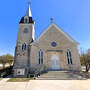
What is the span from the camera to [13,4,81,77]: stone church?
13.5 meters

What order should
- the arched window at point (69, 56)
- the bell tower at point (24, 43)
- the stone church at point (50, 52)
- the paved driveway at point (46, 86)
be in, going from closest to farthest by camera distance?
the paved driveway at point (46, 86) → the stone church at point (50, 52) → the arched window at point (69, 56) → the bell tower at point (24, 43)

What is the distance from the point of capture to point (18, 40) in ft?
54.2

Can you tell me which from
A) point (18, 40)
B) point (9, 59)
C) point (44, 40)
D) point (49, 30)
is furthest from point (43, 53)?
point (9, 59)

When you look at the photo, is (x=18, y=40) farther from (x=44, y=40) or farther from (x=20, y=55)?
(x=44, y=40)

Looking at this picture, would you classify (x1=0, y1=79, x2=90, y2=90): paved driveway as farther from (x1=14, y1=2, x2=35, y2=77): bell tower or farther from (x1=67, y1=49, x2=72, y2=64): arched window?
(x1=14, y1=2, x2=35, y2=77): bell tower

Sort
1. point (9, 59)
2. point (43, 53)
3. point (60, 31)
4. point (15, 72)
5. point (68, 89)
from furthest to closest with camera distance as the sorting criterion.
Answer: point (9, 59) < point (60, 31) < point (43, 53) < point (15, 72) < point (68, 89)

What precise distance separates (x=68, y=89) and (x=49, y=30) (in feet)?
40.2

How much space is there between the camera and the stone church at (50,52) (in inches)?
530

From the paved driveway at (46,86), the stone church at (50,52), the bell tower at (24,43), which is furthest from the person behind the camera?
the bell tower at (24,43)

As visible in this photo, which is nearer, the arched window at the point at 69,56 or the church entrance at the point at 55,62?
the church entrance at the point at 55,62

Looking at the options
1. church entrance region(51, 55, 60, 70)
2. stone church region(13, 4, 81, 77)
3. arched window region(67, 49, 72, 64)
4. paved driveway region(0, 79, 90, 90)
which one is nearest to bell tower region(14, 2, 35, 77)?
stone church region(13, 4, 81, 77)

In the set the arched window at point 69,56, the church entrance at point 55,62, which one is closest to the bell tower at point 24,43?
the church entrance at point 55,62

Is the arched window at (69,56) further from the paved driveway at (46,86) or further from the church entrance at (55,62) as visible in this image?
the paved driveway at (46,86)

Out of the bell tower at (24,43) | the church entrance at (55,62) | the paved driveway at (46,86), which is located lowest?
the paved driveway at (46,86)
